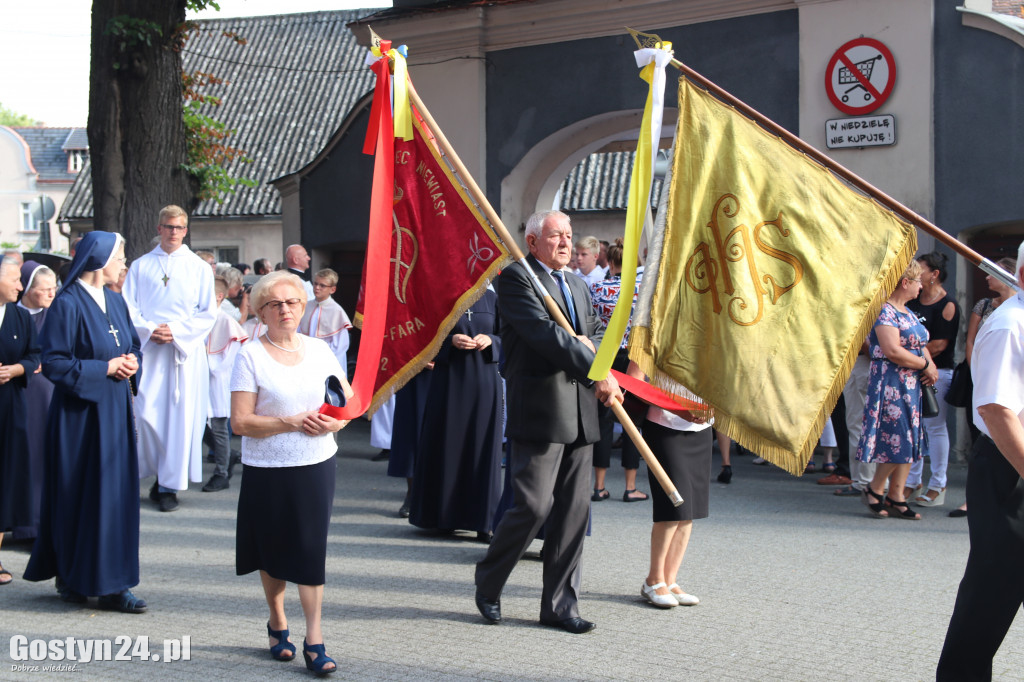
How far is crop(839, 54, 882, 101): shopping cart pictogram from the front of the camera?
1045cm

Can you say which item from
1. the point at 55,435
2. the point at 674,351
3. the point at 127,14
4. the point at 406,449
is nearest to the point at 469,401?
the point at 406,449

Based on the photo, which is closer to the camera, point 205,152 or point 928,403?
point 928,403

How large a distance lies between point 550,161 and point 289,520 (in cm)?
891

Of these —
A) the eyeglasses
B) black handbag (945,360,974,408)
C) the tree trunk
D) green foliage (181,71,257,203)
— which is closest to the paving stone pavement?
black handbag (945,360,974,408)

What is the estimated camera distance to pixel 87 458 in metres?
5.78

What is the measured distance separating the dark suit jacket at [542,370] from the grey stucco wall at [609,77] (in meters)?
6.39

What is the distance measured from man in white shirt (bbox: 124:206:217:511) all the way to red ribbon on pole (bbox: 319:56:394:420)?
357 cm

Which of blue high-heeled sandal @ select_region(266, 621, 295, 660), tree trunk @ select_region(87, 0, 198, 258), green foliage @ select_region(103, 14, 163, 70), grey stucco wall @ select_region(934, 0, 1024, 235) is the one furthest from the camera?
tree trunk @ select_region(87, 0, 198, 258)

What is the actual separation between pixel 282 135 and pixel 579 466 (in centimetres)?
2874

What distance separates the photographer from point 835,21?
10641mm

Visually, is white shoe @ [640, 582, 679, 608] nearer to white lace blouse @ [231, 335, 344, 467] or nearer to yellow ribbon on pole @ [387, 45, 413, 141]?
white lace blouse @ [231, 335, 344, 467]

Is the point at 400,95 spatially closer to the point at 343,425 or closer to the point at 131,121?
the point at 343,425

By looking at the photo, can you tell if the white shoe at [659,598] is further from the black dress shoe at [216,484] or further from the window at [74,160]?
the window at [74,160]

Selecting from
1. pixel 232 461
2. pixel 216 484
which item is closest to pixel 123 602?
pixel 216 484
